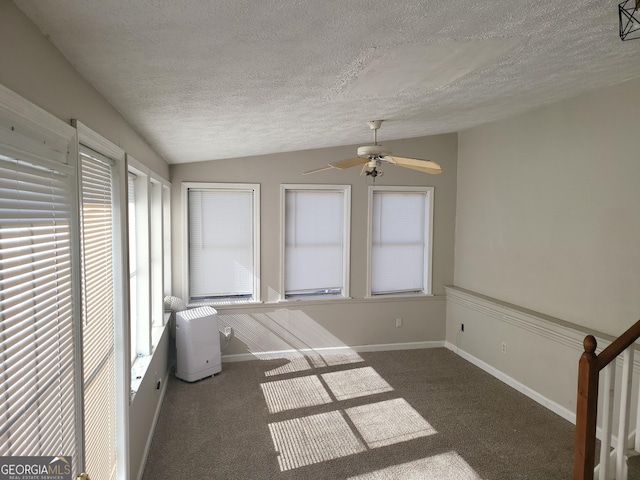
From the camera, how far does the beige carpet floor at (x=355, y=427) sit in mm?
2697

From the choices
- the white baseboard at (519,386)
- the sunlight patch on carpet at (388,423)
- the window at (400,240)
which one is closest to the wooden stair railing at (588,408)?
the sunlight patch on carpet at (388,423)

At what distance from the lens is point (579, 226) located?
333cm

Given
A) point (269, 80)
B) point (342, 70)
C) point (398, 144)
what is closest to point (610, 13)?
point (342, 70)

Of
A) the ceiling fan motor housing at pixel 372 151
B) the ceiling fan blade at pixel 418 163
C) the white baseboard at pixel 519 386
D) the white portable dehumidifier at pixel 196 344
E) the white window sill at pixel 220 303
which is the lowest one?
the white baseboard at pixel 519 386

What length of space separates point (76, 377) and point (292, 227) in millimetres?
3425

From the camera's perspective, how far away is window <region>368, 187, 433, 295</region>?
498 centimetres

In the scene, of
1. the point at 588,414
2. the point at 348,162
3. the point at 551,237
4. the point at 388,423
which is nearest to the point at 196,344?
the point at 388,423

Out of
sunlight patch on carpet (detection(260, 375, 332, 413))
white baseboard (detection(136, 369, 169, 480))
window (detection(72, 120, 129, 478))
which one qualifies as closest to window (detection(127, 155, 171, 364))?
white baseboard (detection(136, 369, 169, 480))

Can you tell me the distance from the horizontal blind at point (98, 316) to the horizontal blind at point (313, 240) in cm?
270

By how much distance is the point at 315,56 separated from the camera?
1.67m

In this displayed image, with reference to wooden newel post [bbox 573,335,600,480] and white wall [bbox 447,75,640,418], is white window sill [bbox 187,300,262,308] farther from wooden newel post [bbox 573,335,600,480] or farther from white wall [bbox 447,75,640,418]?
wooden newel post [bbox 573,335,600,480]

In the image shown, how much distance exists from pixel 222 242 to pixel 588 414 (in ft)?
12.4

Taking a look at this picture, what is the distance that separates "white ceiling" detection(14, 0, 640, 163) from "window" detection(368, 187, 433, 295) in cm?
185

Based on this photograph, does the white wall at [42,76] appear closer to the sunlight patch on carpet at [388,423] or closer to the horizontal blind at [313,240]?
the sunlight patch on carpet at [388,423]
